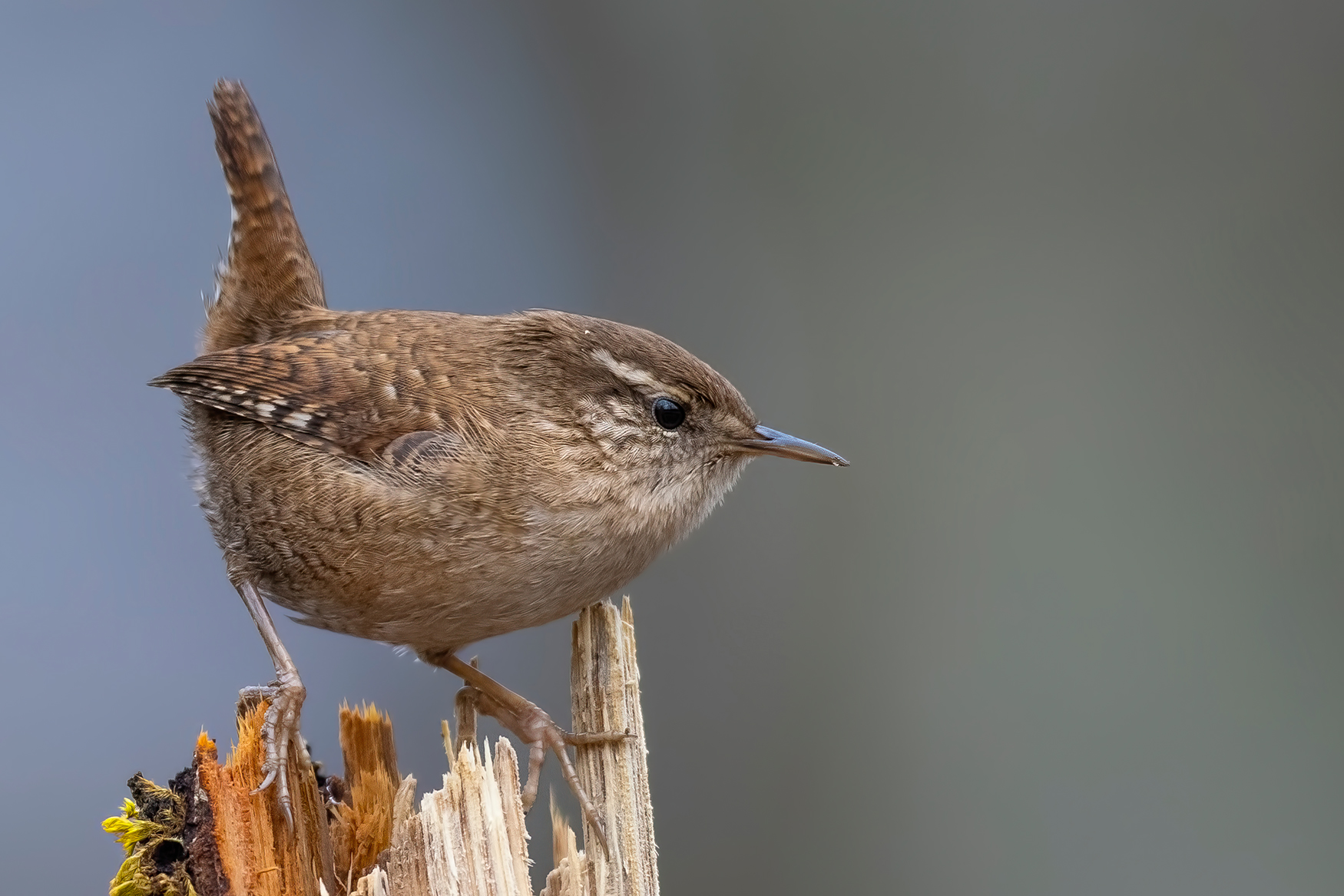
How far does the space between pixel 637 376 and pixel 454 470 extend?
442 millimetres

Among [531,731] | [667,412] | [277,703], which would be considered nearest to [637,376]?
[667,412]

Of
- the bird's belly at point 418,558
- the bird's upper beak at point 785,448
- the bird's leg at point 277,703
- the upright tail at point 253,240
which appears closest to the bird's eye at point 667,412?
the bird's upper beak at point 785,448

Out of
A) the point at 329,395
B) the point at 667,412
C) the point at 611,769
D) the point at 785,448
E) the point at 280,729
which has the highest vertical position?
the point at 329,395

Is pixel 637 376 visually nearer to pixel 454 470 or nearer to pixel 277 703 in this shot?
pixel 454 470

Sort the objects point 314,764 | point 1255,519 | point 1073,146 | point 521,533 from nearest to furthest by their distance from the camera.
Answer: point 521,533 → point 314,764 → point 1255,519 → point 1073,146

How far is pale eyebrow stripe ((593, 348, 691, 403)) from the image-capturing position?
2.35 meters

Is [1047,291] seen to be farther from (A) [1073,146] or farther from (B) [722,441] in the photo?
(B) [722,441]

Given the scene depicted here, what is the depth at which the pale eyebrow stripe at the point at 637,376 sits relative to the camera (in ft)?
7.70

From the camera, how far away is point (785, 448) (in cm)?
237

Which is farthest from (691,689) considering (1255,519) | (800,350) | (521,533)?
(521,533)

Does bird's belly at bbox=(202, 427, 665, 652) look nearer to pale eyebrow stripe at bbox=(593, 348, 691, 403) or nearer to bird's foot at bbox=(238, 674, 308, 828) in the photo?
bird's foot at bbox=(238, 674, 308, 828)

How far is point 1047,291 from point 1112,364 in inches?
14.1

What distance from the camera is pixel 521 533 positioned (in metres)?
2.13

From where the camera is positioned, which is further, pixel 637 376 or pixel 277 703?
pixel 637 376
